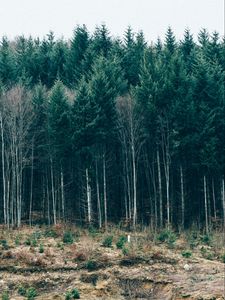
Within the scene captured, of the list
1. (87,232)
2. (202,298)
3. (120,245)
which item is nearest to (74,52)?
(87,232)

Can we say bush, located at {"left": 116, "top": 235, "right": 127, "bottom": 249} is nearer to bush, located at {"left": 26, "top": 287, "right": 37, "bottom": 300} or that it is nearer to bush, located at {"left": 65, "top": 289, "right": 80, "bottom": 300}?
bush, located at {"left": 65, "top": 289, "right": 80, "bottom": 300}

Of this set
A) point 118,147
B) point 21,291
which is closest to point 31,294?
point 21,291

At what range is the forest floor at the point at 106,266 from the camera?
22891mm

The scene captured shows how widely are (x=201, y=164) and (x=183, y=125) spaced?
3.38 m

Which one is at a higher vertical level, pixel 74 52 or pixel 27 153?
pixel 74 52

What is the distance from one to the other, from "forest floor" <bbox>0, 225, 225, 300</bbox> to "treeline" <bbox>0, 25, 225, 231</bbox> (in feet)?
19.2

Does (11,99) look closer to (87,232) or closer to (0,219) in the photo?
(0,219)

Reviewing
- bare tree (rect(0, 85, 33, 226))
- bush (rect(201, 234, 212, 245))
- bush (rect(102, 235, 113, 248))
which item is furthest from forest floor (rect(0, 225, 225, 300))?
bare tree (rect(0, 85, 33, 226))

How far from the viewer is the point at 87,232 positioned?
3266 cm

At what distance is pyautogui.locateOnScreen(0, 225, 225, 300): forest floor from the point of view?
22.9 m

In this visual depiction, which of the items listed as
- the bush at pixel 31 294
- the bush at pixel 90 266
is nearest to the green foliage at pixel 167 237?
the bush at pixel 90 266

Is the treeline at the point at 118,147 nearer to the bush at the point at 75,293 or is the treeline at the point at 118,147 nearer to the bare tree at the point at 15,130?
the bare tree at the point at 15,130

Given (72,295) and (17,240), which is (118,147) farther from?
(72,295)

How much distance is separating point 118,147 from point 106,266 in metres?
17.6
